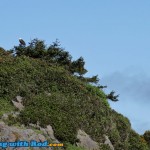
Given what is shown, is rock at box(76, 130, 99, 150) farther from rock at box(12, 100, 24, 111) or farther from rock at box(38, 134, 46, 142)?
rock at box(12, 100, 24, 111)

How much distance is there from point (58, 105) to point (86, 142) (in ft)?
10.1

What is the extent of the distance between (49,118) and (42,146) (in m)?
3.09

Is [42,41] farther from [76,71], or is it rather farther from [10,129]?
[10,129]

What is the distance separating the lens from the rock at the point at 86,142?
27.4m

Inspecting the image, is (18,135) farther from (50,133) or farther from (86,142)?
(86,142)

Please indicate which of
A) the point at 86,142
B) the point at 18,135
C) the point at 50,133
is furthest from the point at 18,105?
the point at 86,142

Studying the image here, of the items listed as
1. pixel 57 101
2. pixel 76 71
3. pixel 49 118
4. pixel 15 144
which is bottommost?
pixel 15 144

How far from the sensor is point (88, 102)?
3259 centimetres

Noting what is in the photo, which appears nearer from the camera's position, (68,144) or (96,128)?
(68,144)

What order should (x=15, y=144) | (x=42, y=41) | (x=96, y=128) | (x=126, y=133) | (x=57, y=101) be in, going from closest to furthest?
(x=15, y=144), (x=57, y=101), (x=96, y=128), (x=126, y=133), (x=42, y=41)

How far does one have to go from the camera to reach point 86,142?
27906 millimetres

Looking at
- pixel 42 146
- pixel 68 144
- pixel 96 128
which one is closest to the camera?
pixel 42 146

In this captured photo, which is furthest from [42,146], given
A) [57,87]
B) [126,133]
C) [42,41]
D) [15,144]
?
[42,41]

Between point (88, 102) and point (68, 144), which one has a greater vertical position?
point (88, 102)
